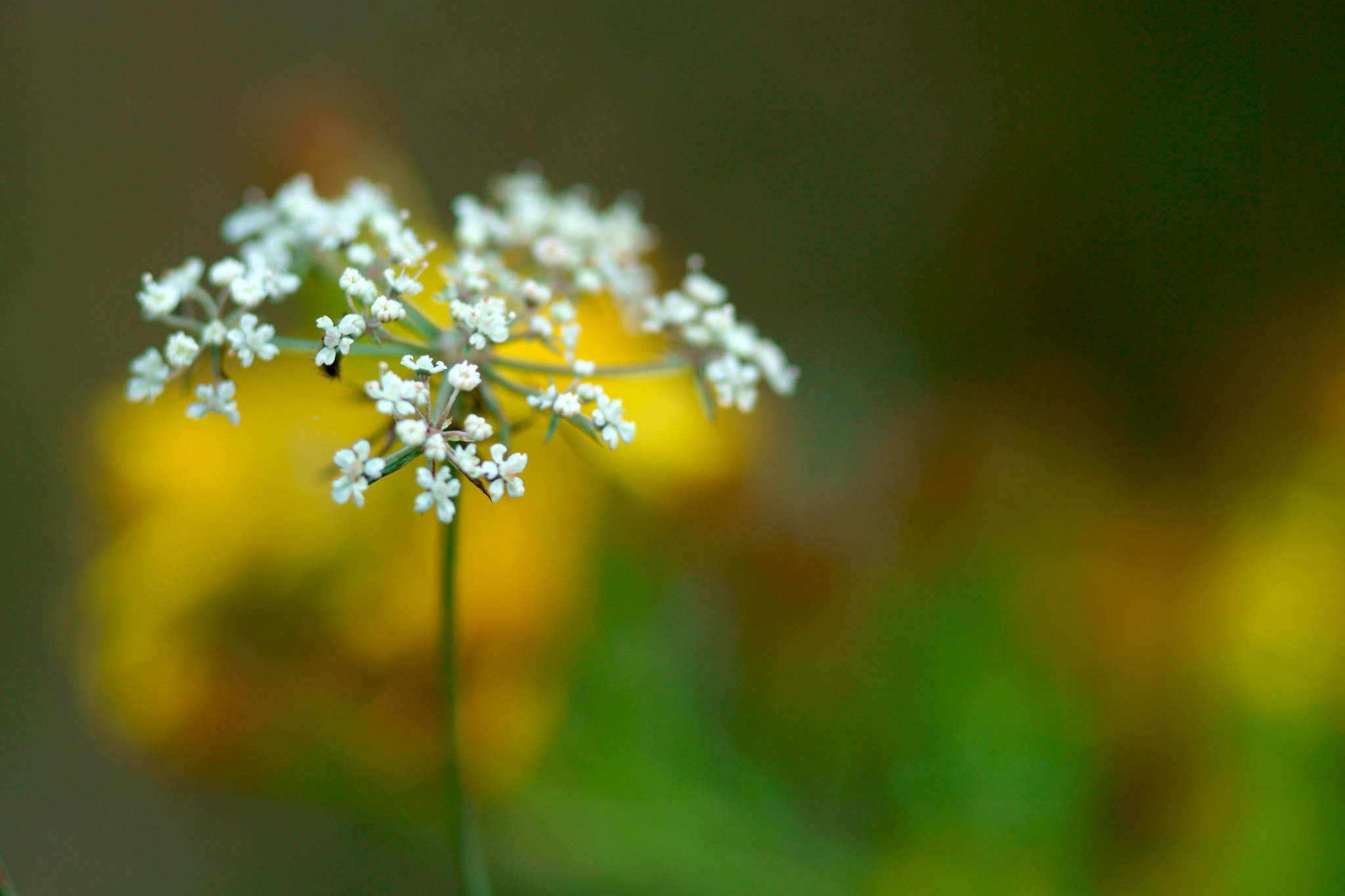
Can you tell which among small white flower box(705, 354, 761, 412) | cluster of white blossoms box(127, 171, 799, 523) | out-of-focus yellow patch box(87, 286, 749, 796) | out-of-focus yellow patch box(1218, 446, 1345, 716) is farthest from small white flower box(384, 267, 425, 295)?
out-of-focus yellow patch box(1218, 446, 1345, 716)

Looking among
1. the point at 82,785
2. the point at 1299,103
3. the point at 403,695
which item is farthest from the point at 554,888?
the point at 1299,103

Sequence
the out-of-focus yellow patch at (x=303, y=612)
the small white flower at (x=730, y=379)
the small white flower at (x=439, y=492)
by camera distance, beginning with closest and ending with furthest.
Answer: the small white flower at (x=439, y=492), the small white flower at (x=730, y=379), the out-of-focus yellow patch at (x=303, y=612)

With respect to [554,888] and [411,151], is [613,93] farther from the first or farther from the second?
[554,888]

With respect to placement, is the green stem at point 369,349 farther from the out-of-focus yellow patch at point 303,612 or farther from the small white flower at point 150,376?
the out-of-focus yellow patch at point 303,612

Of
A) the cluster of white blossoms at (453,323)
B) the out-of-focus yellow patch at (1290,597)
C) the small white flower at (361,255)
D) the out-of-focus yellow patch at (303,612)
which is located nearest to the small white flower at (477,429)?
the cluster of white blossoms at (453,323)

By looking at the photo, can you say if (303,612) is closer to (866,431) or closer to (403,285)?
(403,285)
